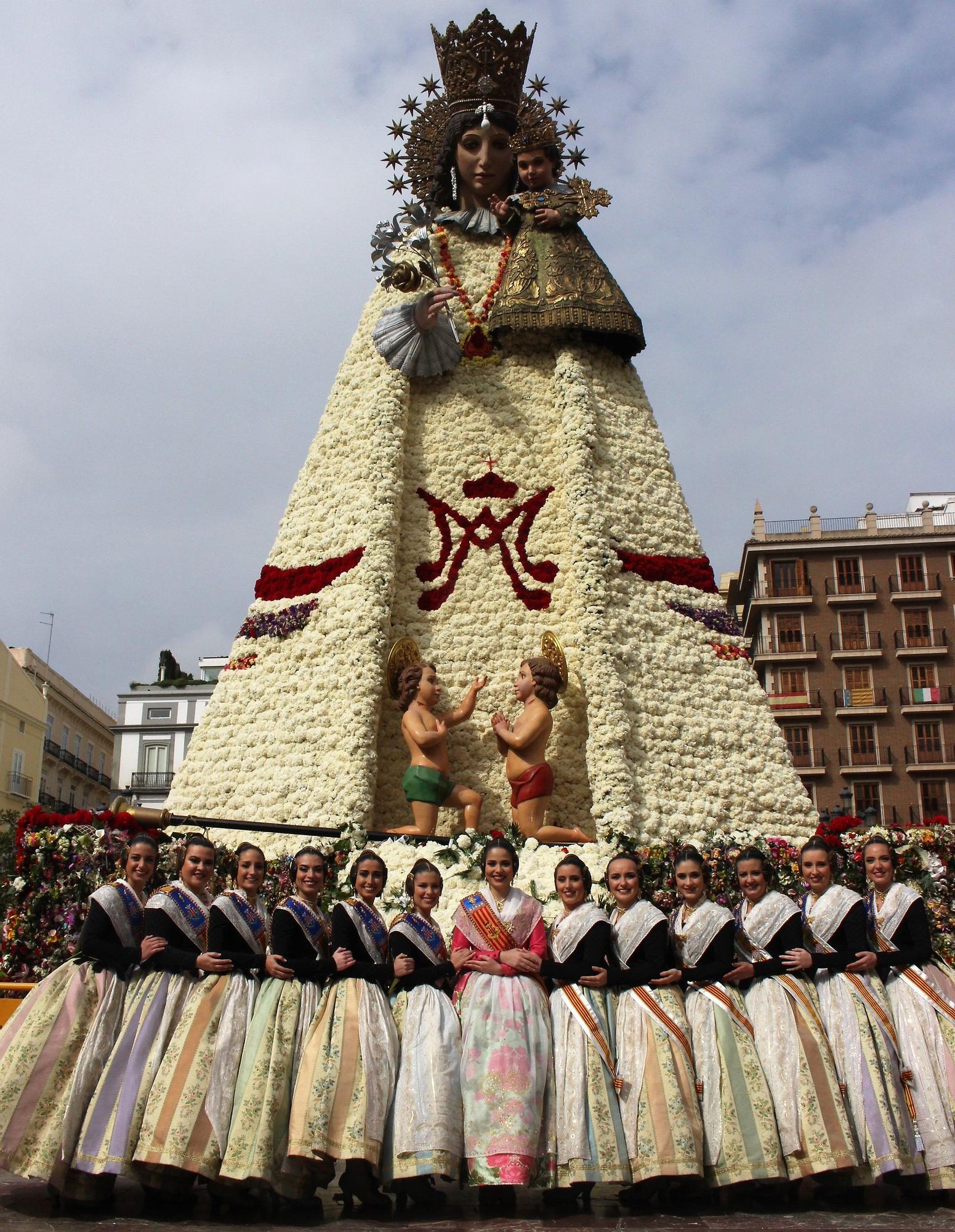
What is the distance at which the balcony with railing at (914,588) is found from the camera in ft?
119

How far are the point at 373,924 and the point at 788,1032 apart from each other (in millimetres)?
2102

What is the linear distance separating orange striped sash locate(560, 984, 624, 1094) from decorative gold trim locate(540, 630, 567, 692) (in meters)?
5.06

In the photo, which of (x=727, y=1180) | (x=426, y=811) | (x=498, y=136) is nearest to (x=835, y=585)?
(x=498, y=136)

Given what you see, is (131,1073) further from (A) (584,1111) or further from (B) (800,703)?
(B) (800,703)

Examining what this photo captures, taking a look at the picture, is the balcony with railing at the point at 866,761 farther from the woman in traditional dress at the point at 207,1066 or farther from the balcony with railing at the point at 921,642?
the woman in traditional dress at the point at 207,1066

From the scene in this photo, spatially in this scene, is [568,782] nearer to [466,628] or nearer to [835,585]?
[466,628]

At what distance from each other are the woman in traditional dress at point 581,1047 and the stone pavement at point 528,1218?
0.23m

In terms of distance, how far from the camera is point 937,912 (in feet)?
32.6

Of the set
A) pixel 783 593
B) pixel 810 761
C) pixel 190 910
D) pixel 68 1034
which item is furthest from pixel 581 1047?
pixel 783 593

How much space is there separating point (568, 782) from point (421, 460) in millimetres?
3576

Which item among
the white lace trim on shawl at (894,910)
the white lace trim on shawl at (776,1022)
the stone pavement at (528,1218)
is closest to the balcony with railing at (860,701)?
the white lace trim on shawl at (894,910)

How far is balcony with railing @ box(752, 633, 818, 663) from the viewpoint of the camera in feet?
120

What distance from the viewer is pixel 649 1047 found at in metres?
5.69

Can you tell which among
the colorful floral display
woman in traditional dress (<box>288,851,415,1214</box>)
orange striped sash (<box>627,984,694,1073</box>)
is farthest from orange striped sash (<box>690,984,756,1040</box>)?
the colorful floral display
